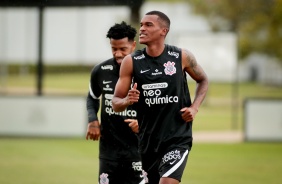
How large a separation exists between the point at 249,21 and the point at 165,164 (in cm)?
3972

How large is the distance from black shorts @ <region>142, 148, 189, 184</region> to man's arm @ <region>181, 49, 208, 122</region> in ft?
1.21

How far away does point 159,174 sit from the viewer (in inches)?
373

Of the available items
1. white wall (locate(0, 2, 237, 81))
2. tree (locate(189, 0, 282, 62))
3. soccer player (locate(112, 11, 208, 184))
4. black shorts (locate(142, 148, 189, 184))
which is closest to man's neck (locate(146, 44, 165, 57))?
soccer player (locate(112, 11, 208, 184))

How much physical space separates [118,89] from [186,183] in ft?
22.2

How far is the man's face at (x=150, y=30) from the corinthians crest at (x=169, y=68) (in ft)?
0.90

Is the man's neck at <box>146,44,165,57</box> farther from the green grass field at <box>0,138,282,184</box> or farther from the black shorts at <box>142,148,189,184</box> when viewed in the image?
the green grass field at <box>0,138,282,184</box>

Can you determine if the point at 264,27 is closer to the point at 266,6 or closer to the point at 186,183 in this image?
the point at 266,6

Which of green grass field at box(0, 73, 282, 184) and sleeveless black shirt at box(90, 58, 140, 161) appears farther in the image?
green grass field at box(0, 73, 282, 184)

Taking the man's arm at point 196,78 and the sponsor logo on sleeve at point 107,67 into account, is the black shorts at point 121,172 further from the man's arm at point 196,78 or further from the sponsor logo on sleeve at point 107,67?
the man's arm at point 196,78

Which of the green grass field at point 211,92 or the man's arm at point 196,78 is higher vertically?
the man's arm at point 196,78

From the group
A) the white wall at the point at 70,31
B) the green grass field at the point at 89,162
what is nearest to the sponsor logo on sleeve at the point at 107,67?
the green grass field at the point at 89,162

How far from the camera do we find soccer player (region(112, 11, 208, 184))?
9.41 m

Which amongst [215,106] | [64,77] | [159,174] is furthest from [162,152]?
[64,77]

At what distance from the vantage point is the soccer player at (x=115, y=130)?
10.4 m
